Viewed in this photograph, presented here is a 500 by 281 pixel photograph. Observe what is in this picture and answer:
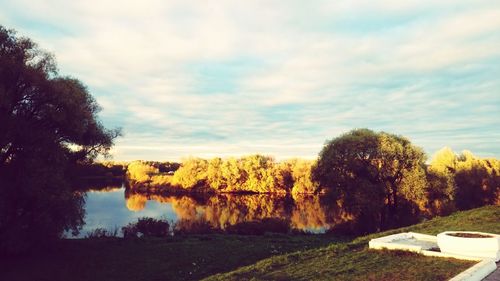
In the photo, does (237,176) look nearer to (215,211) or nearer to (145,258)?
(215,211)

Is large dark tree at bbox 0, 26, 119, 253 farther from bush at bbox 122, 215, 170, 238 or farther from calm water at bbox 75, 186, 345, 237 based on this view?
calm water at bbox 75, 186, 345, 237

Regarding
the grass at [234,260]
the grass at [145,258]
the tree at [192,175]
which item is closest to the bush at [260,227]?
the grass at [234,260]

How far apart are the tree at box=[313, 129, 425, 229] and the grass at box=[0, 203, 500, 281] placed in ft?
50.1

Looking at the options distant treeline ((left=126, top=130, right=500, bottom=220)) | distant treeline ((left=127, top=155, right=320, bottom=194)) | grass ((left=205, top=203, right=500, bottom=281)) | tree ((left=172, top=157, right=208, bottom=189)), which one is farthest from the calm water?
grass ((left=205, top=203, right=500, bottom=281))

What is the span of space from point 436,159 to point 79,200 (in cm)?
A: 5443

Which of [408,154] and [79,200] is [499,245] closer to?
[79,200]

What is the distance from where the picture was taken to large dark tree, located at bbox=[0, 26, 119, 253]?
22734mm

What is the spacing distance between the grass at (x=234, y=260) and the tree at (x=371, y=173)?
15.3 metres

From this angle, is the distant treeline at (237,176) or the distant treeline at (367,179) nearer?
the distant treeline at (367,179)

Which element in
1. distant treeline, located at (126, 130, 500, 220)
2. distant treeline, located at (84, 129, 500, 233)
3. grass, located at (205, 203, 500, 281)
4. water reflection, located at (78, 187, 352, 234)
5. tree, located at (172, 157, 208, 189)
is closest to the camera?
grass, located at (205, 203, 500, 281)

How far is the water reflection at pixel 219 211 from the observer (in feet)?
148

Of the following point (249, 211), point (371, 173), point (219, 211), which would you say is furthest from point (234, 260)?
point (219, 211)

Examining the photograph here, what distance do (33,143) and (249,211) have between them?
122 ft

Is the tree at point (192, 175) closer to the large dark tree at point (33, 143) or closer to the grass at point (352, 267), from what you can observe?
the large dark tree at point (33, 143)
